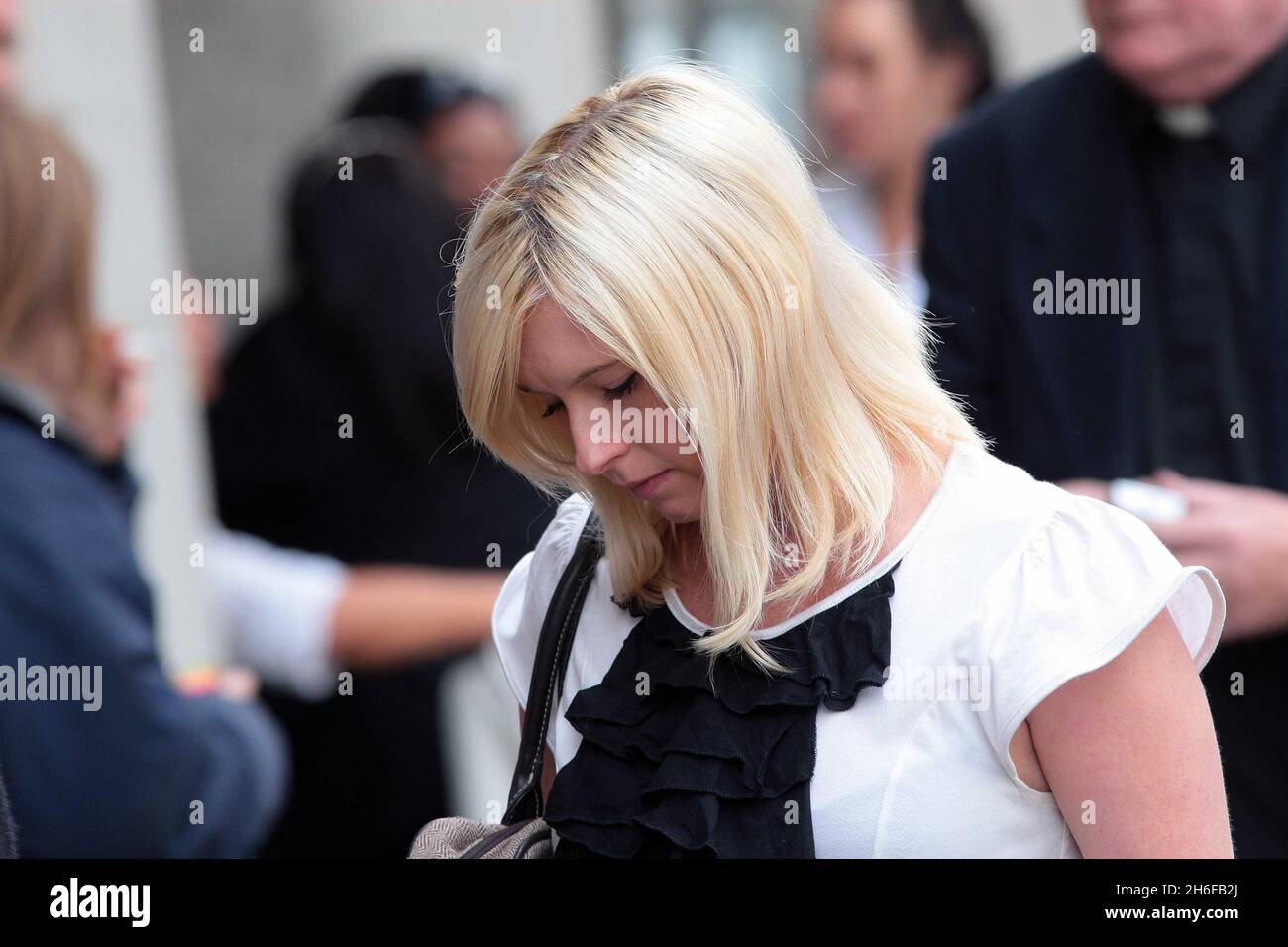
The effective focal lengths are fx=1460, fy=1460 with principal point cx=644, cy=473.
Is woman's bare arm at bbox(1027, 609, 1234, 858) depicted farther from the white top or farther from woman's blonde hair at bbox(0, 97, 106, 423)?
woman's blonde hair at bbox(0, 97, 106, 423)

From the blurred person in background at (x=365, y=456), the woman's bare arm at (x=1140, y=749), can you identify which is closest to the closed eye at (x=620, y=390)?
the woman's bare arm at (x=1140, y=749)

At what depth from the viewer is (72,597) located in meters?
2.45

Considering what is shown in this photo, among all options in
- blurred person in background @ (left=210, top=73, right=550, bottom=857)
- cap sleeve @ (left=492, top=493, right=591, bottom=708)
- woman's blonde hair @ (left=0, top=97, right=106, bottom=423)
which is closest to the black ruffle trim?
cap sleeve @ (left=492, top=493, right=591, bottom=708)

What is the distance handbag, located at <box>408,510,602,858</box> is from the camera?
5.80 feet

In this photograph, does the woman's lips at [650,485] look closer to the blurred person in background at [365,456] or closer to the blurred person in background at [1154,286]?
the blurred person in background at [1154,286]

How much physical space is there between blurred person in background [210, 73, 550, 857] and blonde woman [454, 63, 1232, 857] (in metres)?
1.68

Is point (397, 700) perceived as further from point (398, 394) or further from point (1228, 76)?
point (1228, 76)

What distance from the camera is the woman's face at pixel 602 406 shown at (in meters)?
1.65

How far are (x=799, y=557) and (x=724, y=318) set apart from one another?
0.32m

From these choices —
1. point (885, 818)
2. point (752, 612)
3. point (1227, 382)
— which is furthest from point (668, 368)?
point (1227, 382)

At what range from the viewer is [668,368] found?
159 centimetres

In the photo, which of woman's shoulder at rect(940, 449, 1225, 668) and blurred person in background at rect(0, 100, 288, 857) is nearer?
woman's shoulder at rect(940, 449, 1225, 668)

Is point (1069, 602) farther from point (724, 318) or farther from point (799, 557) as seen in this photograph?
point (724, 318)
